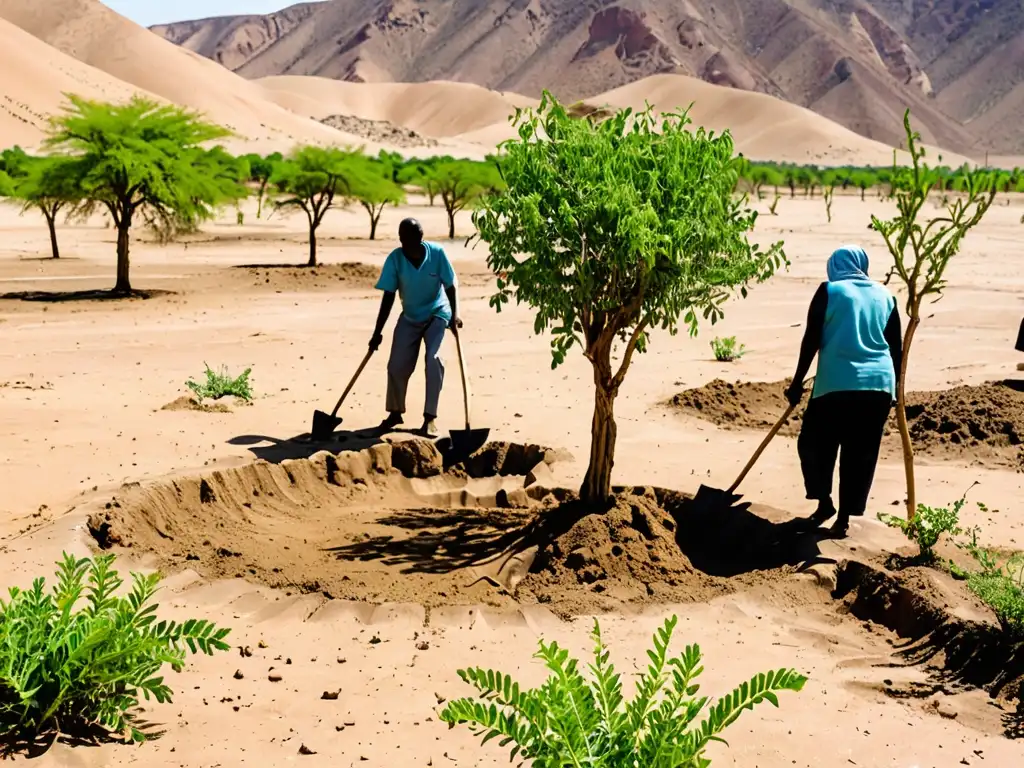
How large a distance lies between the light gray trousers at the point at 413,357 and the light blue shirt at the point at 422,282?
66 mm

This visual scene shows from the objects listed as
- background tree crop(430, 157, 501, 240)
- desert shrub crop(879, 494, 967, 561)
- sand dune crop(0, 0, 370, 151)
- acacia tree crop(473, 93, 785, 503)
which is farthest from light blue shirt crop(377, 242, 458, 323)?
sand dune crop(0, 0, 370, 151)

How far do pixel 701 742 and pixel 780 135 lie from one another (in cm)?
16637

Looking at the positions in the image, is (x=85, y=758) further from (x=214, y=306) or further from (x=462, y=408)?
(x=214, y=306)

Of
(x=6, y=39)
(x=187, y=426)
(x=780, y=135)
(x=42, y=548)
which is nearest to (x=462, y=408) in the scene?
(x=187, y=426)

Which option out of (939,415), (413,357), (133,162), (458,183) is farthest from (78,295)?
(458,183)

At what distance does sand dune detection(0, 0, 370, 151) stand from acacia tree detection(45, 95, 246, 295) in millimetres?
66224

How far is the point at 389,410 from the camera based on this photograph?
8938 mm

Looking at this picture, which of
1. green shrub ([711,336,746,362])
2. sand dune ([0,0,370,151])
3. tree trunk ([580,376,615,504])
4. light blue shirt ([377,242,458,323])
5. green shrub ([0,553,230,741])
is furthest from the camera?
sand dune ([0,0,370,151])

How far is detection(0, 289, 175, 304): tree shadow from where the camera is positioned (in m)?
19.1

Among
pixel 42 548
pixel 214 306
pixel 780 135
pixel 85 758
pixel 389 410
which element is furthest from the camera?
pixel 780 135

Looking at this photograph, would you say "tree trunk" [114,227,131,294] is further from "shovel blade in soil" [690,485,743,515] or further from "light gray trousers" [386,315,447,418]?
"shovel blade in soil" [690,485,743,515]

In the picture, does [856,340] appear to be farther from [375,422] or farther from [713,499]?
[375,422]

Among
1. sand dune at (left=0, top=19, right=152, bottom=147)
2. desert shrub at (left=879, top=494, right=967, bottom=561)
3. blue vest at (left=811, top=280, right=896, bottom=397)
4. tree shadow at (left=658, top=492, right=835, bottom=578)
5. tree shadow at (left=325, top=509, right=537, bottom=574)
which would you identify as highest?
sand dune at (left=0, top=19, right=152, bottom=147)

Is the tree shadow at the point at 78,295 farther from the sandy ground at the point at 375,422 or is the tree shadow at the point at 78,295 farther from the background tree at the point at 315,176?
the background tree at the point at 315,176
